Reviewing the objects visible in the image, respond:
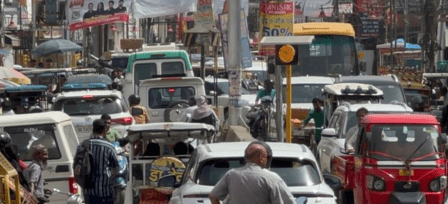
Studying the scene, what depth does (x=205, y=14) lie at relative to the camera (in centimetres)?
3114

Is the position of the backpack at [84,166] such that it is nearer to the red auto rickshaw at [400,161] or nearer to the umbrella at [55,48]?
the red auto rickshaw at [400,161]

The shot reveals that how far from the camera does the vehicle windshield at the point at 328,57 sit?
3300 centimetres

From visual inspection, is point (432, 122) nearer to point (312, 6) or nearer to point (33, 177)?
point (33, 177)

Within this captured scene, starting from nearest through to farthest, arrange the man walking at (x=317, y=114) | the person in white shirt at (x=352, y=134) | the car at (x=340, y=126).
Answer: the person in white shirt at (x=352, y=134)
the car at (x=340, y=126)
the man walking at (x=317, y=114)

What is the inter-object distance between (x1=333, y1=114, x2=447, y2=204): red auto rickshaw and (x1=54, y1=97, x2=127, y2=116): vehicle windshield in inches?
286

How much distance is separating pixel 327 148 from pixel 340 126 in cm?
63

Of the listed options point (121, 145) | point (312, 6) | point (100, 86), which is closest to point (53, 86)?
point (312, 6)

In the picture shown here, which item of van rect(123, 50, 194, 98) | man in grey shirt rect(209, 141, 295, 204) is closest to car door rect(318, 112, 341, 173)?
man in grey shirt rect(209, 141, 295, 204)

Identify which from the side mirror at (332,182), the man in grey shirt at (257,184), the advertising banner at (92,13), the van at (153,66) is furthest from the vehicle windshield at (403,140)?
the advertising banner at (92,13)

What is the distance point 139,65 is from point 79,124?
9.44m

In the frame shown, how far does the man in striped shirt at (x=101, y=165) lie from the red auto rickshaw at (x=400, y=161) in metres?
3.78

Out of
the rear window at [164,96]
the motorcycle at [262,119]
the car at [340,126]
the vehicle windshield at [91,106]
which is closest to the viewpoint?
the car at [340,126]

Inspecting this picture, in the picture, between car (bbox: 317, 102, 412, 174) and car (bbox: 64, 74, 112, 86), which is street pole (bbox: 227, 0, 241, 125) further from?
car (bbox: 64, 74, 112, 86)

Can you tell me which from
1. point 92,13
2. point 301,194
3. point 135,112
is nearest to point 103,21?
point 92,13
